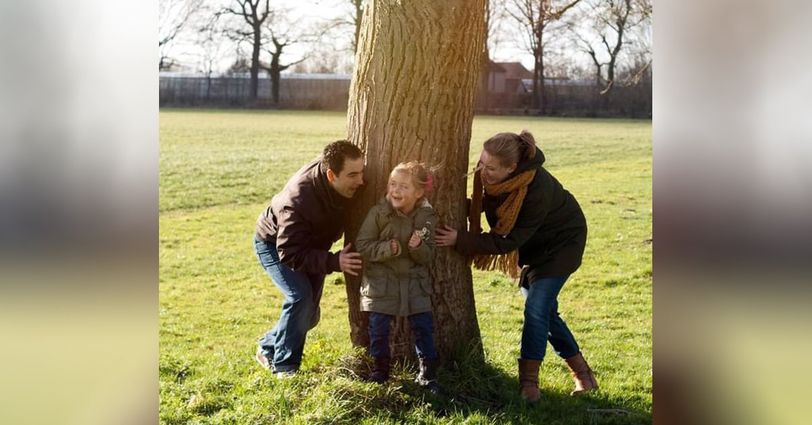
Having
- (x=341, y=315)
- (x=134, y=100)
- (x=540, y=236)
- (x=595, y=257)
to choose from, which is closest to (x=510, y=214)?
(x=540, y=236)

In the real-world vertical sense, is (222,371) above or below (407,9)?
below

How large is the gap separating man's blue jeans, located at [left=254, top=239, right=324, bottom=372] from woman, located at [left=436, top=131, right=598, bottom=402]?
76cm

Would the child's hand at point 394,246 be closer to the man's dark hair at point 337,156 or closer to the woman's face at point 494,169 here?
the man's dark hair at point 337,156

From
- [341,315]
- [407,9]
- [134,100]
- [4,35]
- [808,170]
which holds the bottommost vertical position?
[341,315]

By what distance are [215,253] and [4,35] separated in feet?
23.6

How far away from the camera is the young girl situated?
13.9 ft

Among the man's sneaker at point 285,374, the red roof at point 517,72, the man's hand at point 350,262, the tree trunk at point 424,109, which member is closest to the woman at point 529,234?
the tree trunk at point 424,109

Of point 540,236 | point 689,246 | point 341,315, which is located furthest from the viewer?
point 341,315

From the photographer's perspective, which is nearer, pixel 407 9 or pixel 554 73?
pixel 407 9

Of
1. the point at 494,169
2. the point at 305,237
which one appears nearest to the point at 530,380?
the point at 494,169

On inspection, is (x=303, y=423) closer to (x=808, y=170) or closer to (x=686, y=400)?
(x=686, y=400)

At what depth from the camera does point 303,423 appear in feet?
13.7

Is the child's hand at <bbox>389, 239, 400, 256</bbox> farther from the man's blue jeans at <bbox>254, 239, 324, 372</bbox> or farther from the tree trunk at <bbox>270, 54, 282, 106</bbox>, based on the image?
the tree trunk at <bbox>270, 54, 282, 106</bbox>

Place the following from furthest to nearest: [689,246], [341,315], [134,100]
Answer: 1. [341,315]
2. [134,100]
3. [689,246]
